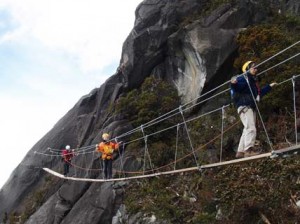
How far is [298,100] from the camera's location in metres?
13.1

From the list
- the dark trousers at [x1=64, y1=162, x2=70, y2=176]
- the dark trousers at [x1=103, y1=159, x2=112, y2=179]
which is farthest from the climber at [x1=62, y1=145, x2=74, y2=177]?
the dark trousers at [x1=103, y1=159, x2=112, y2=179]

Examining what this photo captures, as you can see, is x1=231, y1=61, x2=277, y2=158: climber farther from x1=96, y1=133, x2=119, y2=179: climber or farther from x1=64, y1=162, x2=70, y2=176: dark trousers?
x1=64, y1=162, x2=70, y2=176: dark trousers

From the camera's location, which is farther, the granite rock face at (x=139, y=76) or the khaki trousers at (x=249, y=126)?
the granite rock face at (x=139, y=76)

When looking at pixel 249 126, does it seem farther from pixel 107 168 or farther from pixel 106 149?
pixel 107 168

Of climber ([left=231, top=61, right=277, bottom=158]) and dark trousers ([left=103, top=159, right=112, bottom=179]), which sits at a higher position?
climber ([left=231, top=61, right=277, bottom=158])

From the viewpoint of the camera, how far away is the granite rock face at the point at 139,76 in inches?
591

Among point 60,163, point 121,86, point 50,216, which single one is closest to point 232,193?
point 50,216

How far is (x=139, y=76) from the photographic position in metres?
18.9

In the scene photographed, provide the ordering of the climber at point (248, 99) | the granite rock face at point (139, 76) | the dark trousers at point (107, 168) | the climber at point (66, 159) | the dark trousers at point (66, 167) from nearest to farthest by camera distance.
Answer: the climber at point (248, 99)
the dark trousers at point (107, 168)
the granite rock face at point (139, 76)
the climber at point (66, 159)
the dark trousers at point (66, 167)

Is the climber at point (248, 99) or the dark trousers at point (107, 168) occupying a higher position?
the climber at point (248, 99)

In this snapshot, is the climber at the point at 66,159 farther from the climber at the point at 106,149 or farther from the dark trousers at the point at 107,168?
the climber at the point at 106,149

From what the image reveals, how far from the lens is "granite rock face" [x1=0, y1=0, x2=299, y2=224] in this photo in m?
15.0

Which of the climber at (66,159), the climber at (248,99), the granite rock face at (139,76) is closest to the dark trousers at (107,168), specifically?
the granite rock face at (139,76)

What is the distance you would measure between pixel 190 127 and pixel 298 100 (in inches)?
137
